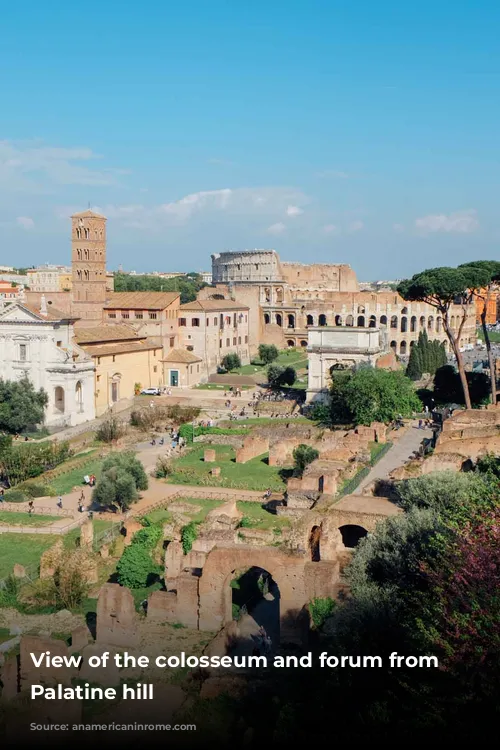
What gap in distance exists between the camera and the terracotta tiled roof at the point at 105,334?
42.6 m

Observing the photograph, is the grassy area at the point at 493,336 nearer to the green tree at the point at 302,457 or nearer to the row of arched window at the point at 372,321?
the row of arched window at the point at 372,321

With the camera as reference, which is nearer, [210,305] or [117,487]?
[117,487]

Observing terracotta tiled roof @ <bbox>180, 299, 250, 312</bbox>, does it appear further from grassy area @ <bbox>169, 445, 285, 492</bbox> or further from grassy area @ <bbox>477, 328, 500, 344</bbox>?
grassy area @ <bbox>477, 328, 500, 344</bbox>

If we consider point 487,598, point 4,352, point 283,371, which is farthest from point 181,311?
point 487,598

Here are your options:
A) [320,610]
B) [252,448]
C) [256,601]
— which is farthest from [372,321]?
[320,610]

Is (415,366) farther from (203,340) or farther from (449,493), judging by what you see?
(449,493)

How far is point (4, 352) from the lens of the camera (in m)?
41.3

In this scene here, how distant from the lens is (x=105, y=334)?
44438 mm

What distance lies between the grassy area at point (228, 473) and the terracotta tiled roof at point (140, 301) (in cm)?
1691

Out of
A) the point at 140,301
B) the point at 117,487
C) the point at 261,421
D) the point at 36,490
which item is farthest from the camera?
the point at 140,301

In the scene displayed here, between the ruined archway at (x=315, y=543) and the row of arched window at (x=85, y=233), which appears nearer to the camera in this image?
the ruined archway at (x=315, y=543)

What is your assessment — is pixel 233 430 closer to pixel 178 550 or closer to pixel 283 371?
pixel 283 371

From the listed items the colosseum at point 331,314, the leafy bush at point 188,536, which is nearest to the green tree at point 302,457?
the leafy bush at point 188,536

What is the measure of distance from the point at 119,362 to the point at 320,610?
2999 cm
